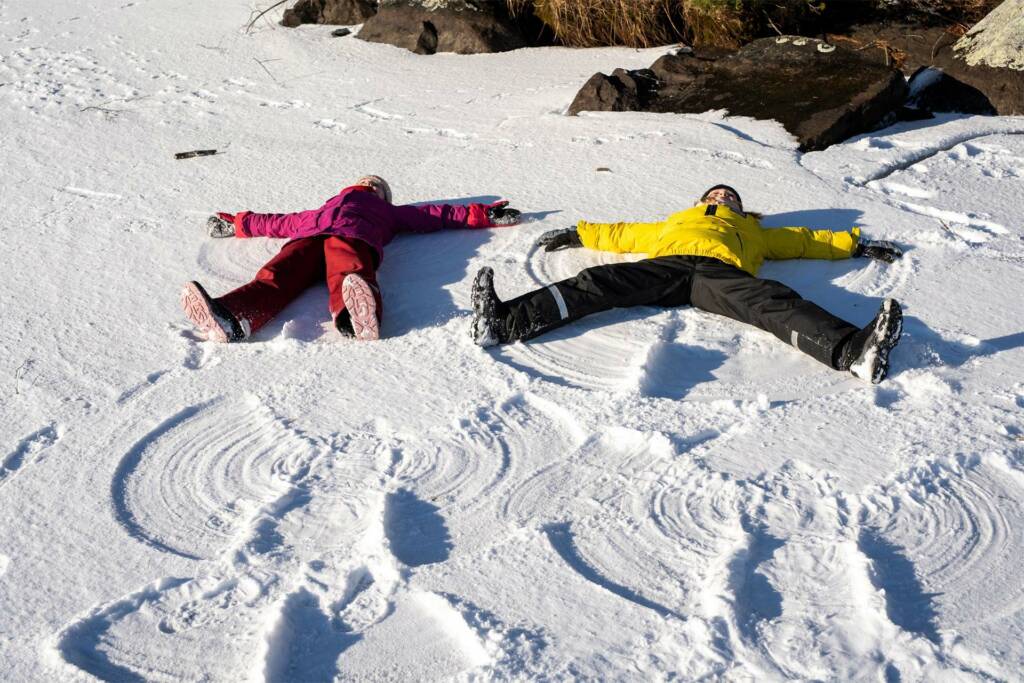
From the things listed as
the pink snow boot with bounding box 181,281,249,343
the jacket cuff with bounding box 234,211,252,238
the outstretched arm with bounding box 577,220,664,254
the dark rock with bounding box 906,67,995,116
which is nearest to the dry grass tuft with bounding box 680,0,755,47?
the dark rock with bounding box 906,67,995,116

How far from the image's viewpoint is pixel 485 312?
12.2 feet

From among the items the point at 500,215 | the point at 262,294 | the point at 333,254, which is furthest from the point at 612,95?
the point at 262,294

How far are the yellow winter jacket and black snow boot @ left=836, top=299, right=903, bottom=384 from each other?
2.24 feet

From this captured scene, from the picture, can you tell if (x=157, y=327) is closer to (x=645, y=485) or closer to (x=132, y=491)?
(x=132, y=491)

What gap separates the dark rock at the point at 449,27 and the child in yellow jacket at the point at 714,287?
347 cm

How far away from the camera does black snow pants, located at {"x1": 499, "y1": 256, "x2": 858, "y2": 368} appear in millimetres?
3605

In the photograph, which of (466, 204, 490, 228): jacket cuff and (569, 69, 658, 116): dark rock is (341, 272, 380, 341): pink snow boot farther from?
(569, 69, 658, 116): dark rock

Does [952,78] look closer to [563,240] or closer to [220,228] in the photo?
[563,240]

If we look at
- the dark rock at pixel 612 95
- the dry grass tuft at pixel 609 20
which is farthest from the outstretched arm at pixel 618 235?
the dry grass tuft at pixel 609 20

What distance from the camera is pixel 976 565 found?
2643mm

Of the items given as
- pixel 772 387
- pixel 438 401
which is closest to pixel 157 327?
pixel 438 401

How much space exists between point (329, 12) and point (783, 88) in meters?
3.88

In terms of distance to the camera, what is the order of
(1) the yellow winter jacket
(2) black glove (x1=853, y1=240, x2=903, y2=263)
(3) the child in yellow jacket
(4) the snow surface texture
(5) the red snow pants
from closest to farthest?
(4) the snow surface texture, (3) the child in yellow jacket, (5) the red snow pants, (1) the yellow winter jacket, (2) black glove (x1=853, y1=240, x2=903, y2=263)

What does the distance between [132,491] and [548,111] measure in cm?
398
